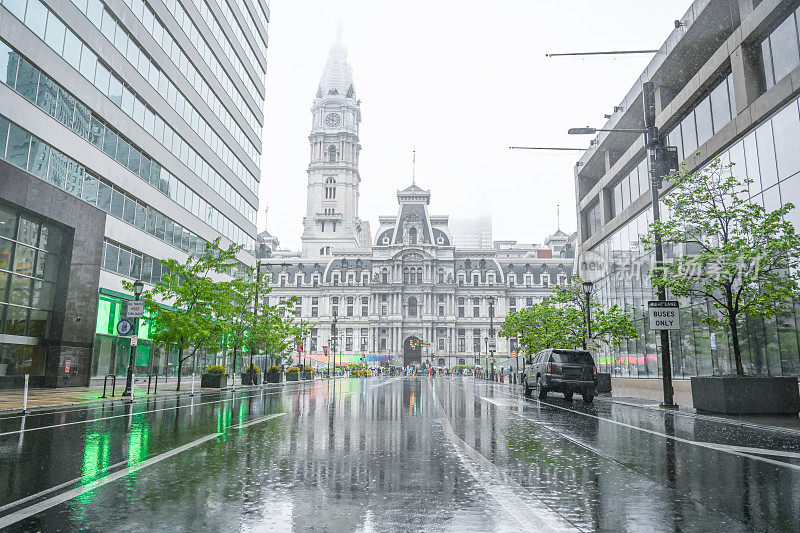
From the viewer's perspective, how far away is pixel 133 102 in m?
32.9

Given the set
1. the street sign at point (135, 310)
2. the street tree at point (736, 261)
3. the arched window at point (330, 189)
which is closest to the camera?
the street tree at point (736, 261)

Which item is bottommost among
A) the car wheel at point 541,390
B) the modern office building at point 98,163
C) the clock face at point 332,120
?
the car wheel at point 541,390

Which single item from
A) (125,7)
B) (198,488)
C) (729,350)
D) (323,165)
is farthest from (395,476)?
(323,165)

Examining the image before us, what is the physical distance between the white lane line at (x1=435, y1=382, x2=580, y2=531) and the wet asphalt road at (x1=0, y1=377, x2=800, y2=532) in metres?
0.02

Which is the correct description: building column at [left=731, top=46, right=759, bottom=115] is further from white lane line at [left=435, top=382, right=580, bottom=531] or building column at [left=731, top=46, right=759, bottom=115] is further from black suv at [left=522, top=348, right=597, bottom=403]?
white lane line at [left=435, top=382, right=580, bottom=531]

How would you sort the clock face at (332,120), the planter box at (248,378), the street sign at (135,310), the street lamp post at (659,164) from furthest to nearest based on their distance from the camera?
the clock face at (332,120) < the planter box at (248,378) < the street sign at (135,310) < the street lamp post at (659,164)

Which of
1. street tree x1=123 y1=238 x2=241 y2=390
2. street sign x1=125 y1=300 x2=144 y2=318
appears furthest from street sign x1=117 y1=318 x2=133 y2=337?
street tree x1=123 y1=238 x2=241 y2=390

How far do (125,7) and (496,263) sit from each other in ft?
296

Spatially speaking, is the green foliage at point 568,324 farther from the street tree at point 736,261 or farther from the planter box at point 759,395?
the planter box at point 759,395

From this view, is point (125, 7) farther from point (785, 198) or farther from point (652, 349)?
point (652, 349)

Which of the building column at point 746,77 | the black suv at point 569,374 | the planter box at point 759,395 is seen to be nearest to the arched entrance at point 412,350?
the black suv at point 569,374

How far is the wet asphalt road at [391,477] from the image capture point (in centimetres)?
497

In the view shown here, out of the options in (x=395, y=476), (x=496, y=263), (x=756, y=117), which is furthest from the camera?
(x=496, y=263)

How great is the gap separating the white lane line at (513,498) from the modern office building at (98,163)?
76.8ft
